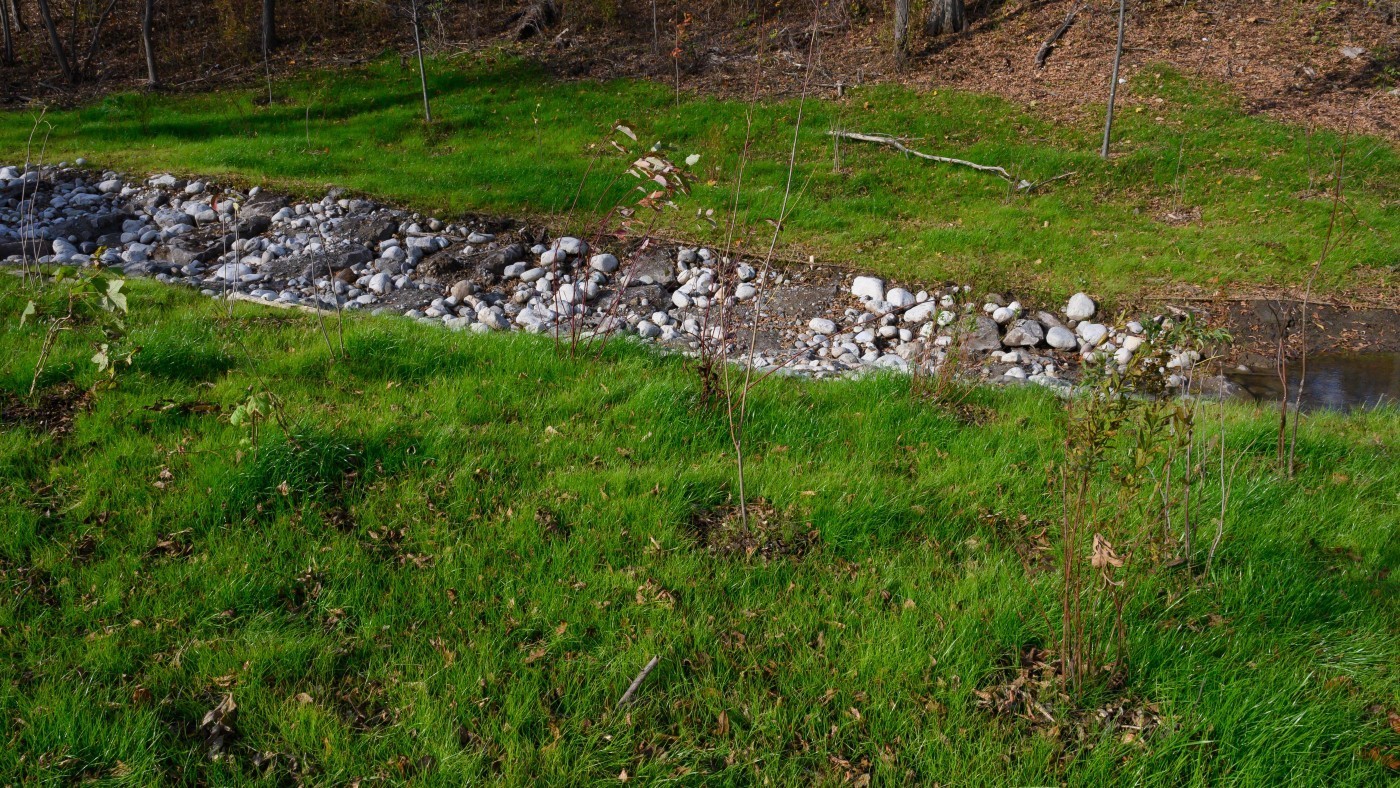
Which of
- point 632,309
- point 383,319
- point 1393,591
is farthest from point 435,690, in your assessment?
point 632,309

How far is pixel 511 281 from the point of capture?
31.5ft

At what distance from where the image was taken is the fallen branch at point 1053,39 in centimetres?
1597

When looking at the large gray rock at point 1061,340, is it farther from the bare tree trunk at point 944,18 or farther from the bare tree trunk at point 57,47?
the bare tree trunk at point 57,47

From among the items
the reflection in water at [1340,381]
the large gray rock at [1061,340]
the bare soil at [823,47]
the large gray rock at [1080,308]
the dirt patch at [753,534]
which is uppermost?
the bare soil at [823,47]

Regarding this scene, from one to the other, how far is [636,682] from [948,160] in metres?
11.3

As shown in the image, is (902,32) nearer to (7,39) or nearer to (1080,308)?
(1080,308)

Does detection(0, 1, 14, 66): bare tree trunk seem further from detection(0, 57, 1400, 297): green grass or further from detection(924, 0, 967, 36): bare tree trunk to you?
detection(924, 0, 967, 36): bare tree trunk

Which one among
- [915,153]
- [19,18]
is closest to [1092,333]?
[915,153]

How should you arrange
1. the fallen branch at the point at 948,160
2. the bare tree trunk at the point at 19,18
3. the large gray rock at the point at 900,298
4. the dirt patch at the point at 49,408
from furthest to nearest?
the bare tree trunk at the point at 19,18
the fallen branch at the point at 948,160
the large gray rock at the point at 900,298
the dirt patch at the point at 49,408

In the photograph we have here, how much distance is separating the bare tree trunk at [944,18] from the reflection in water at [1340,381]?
38.6ft

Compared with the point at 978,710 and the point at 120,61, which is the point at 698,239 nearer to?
the point at 978,710

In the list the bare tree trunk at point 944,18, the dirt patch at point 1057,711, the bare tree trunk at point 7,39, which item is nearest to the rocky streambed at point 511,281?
the dirt patch at point 1057,711

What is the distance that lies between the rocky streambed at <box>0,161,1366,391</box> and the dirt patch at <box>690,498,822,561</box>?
3251mm

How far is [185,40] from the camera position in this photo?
777 inches
